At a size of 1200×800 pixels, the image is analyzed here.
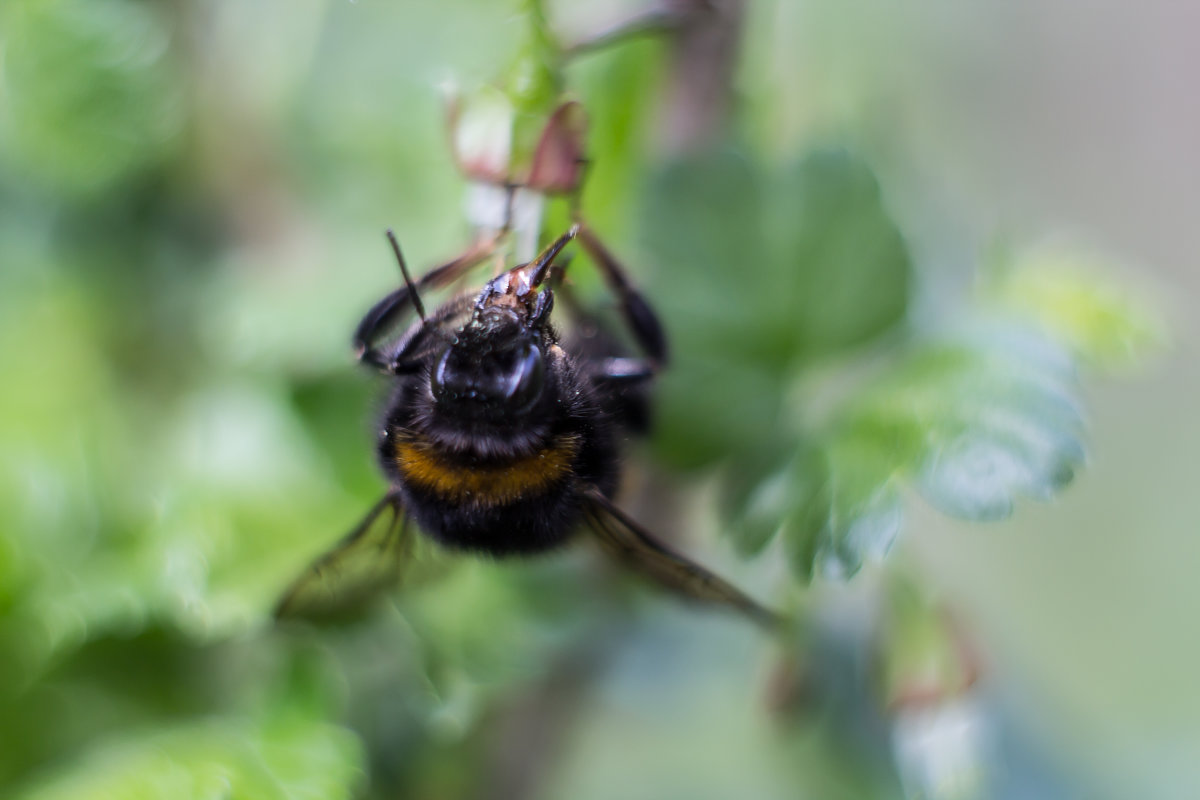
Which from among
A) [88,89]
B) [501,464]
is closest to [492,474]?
[501,464]

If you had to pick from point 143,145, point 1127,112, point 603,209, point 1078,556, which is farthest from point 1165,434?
point 143,145

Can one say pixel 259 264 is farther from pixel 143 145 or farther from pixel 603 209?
pixel 603 209

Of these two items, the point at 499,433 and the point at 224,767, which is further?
the point at 224,767

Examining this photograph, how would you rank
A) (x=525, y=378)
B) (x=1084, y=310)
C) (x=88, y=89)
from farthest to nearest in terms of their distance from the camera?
(x=88, y=89) → (x=1084, y=310) → (x=525, y=378)

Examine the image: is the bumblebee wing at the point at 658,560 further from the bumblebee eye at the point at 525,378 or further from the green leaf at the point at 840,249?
the green leaf at the point at 840,249

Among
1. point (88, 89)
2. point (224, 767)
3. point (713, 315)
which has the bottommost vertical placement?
point (224, 767)

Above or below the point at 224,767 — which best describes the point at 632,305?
above

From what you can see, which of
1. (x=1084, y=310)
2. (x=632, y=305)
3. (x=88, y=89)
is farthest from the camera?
(x=88, y=89)

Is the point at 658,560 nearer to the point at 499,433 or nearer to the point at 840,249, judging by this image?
the point at 499,433

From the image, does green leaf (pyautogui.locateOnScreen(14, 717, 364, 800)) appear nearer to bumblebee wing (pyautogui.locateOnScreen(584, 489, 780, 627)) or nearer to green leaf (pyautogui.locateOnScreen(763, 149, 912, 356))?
bumblebee wing (pyautogui.locateOnScreen(584, 489, 780, 627))
